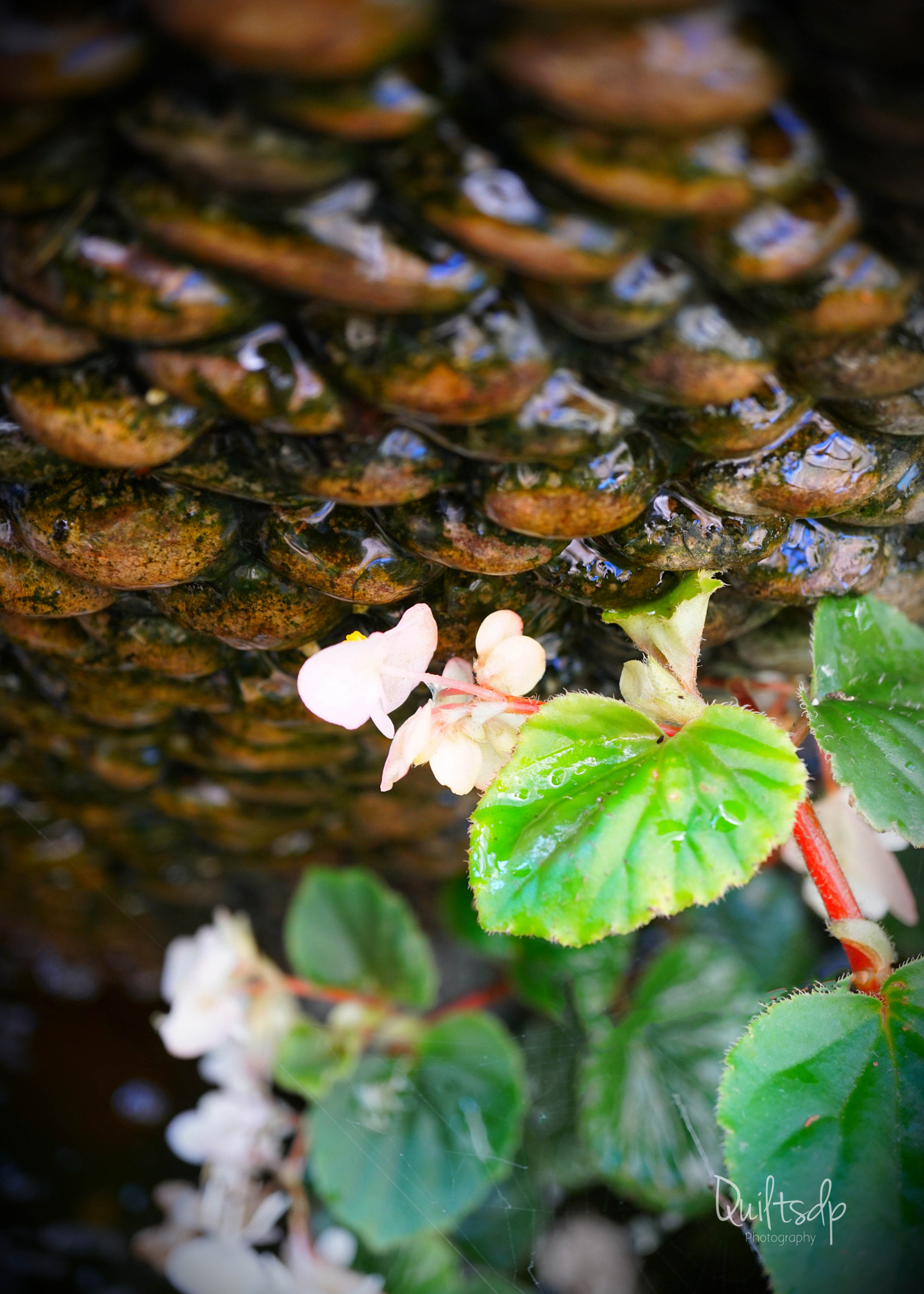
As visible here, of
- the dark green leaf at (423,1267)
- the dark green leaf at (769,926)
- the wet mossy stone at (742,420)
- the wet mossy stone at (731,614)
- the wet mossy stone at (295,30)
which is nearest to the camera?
the wet mossy stone at (295,30)

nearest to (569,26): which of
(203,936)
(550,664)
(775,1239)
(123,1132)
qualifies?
(550,664)

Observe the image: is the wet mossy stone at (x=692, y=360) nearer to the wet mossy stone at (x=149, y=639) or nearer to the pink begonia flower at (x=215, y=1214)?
the wet mossy stone at (x=149, y=639)

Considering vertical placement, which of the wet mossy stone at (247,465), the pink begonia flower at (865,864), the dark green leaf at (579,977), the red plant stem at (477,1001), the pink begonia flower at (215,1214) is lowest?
the pink begonia flower at (215,1214)

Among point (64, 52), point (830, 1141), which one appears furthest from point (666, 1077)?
point (64, 52)

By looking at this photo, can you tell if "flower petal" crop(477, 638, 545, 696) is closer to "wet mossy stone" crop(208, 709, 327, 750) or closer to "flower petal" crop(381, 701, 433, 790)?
"flower petal" crop(381, 701, 433, 790)

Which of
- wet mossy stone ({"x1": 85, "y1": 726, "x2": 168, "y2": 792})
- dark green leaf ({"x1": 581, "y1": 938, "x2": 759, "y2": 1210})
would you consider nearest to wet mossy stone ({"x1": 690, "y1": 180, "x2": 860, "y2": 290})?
wet mossy stone ({"x1": 85, "y1": 726, "x2": 168, "y2": 792})

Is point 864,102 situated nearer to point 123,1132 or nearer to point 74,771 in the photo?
point 74,771

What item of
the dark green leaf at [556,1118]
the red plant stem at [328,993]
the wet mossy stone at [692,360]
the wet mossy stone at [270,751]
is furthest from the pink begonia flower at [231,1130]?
the wet mossy stone at [692,360]

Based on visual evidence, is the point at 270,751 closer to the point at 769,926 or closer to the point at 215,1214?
the point at 215,1214
